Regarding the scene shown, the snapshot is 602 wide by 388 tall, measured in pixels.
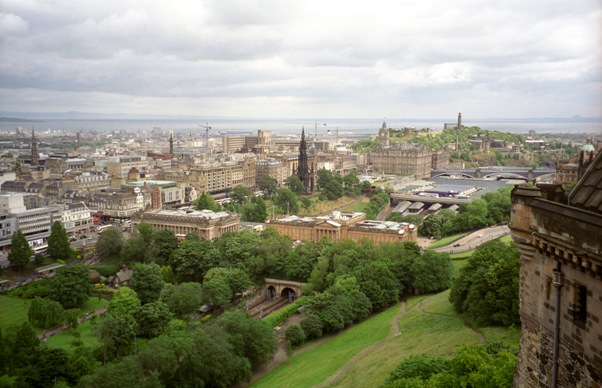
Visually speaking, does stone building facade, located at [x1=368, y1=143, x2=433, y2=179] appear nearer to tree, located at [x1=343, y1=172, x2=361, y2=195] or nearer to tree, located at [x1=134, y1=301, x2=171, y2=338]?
tree, located at [x1=343, y1=172, x2=361, y2=195]

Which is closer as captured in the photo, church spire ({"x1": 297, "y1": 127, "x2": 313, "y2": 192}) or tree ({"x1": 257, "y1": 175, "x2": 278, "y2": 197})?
tree ({"x1": 257, "y1": 175, "x2": 278, "y2": 197})

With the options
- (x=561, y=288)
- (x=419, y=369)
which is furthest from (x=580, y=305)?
(x=419, y=369)

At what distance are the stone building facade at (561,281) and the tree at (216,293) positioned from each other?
2883cm

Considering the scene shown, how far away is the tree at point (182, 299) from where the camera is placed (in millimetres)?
32719

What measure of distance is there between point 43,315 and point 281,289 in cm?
1632

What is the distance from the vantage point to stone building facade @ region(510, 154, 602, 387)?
5.99m

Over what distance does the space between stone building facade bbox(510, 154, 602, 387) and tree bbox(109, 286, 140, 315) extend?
2675 centimetres

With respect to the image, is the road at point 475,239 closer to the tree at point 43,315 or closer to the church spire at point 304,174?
the tree at point 43,315

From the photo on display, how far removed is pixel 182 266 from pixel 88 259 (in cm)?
1000

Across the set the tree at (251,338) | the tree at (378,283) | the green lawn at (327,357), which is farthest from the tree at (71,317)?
the tree at (378,283)

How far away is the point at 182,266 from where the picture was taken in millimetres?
41188

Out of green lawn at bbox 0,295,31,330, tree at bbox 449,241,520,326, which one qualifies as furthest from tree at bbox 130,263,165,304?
tree at bbox 449,241,520,326

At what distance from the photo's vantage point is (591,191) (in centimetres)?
657

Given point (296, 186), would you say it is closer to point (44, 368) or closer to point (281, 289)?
point (281, 289)
